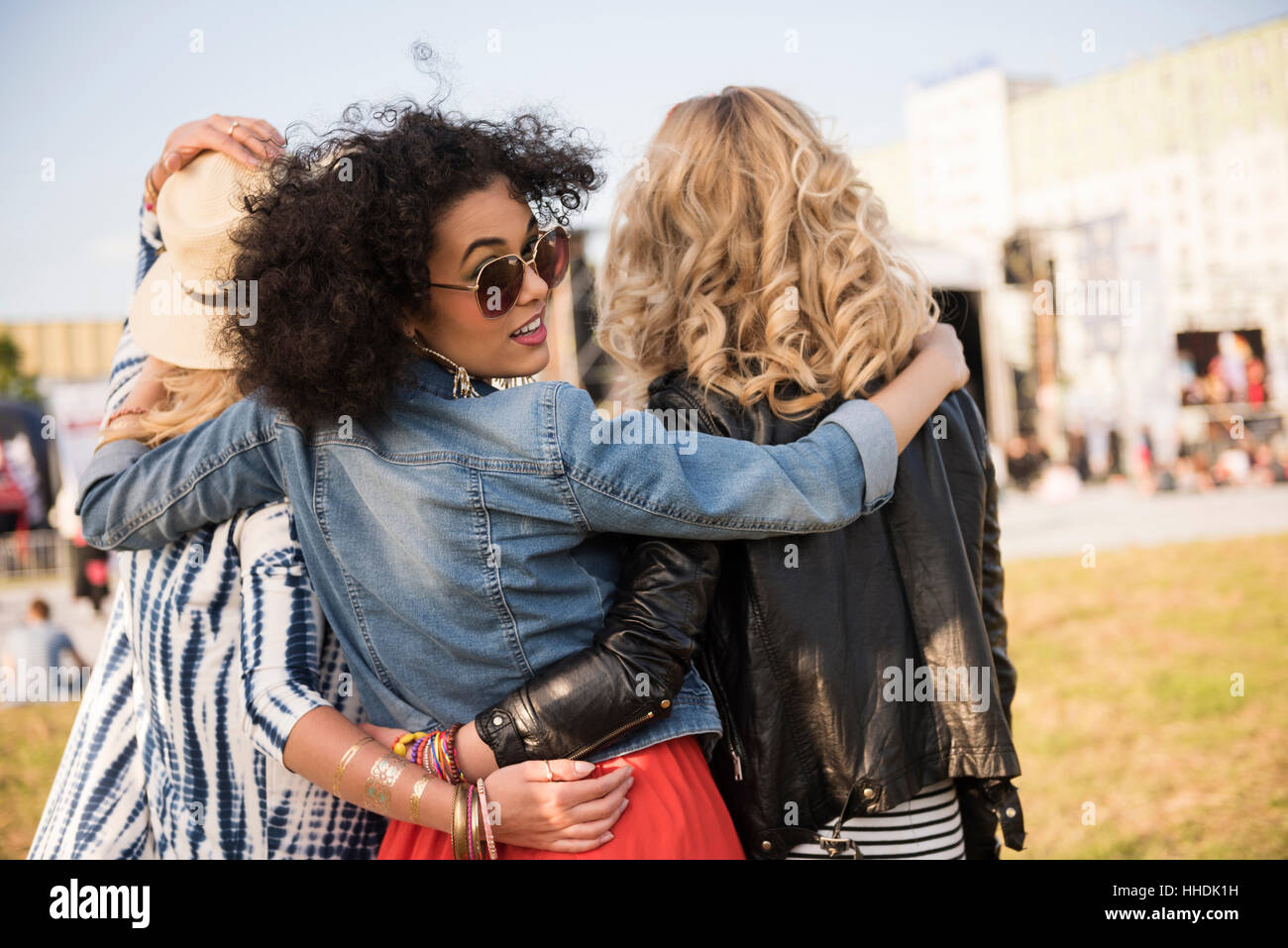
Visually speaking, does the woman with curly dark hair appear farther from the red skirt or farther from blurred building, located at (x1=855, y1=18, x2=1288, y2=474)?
blurred building, located at (x1=855, y1=18, x2=1288, y2=474)

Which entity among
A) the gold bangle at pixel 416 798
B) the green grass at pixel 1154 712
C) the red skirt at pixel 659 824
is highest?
the gold bangle at pixel 416 798

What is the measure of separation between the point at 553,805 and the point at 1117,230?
18407 mm

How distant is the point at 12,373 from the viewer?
2734 cm

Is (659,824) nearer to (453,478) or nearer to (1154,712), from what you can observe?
(453,478)

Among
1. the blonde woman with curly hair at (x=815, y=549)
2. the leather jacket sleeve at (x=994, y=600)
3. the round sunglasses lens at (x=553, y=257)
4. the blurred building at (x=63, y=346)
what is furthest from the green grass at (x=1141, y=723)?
the blurred building at (x=63, y=346)

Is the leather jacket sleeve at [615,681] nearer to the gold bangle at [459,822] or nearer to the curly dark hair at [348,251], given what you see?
the gold bangle at [459,822]

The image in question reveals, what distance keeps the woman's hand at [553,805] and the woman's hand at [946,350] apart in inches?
36.2

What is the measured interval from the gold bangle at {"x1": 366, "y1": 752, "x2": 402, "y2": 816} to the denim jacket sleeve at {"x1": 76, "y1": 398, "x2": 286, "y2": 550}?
1.58 ft

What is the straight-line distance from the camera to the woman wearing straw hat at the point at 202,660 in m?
1.64

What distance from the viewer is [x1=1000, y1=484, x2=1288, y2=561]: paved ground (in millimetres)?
11398

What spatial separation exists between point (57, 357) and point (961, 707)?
3206cm

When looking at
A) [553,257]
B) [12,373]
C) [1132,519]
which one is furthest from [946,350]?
[12,373]

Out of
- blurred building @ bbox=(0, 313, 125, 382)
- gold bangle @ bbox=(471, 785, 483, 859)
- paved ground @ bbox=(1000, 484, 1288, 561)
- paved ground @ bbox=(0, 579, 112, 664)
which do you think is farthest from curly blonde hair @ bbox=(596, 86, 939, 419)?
blurred building @ bbox=(0, 313, 125, 382)

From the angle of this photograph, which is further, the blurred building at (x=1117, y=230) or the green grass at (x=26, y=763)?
the blurred building at (x=1117, y=230)
